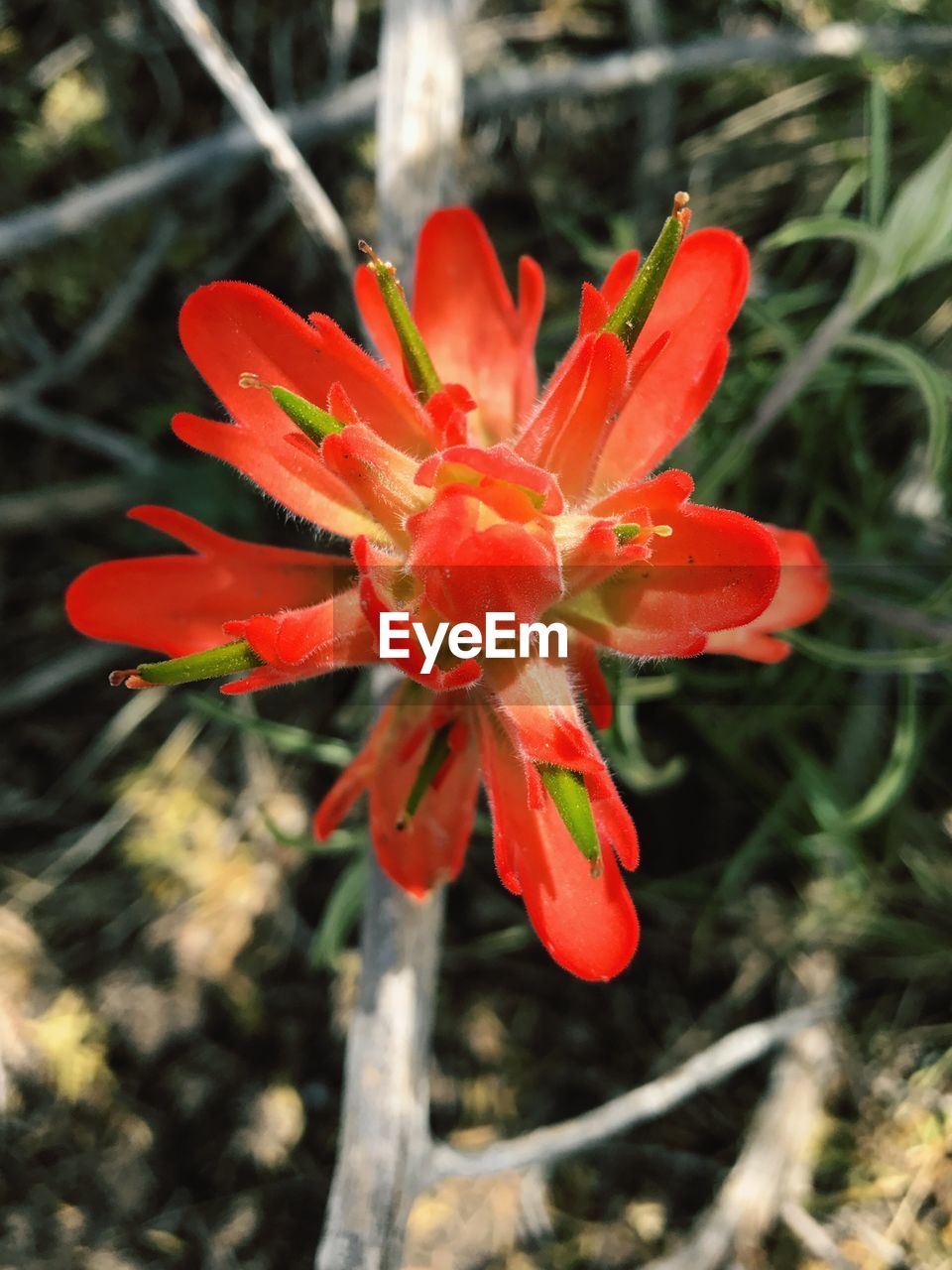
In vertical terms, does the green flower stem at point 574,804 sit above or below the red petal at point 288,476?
below

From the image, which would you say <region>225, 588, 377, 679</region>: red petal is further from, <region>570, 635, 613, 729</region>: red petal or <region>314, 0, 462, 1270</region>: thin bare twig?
<region>314, 0, 462, 1270</region>: thin bare twig

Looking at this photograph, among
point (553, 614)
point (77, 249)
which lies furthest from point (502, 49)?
point (553, 614)

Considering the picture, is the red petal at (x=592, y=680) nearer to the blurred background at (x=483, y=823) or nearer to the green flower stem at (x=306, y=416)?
the green flower stem at (x=306, y=416)

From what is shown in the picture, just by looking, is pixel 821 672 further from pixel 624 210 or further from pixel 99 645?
pixel 99 645

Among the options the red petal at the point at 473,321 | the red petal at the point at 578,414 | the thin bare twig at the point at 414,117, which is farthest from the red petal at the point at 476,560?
the thin bare twig at the point at 414,117

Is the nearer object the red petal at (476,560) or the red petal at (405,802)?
the red petal at (476,560)

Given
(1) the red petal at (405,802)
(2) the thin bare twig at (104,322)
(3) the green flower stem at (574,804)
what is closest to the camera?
(3) the green flower stem at (574,804)

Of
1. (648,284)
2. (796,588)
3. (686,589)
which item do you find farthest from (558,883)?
(648,284)
